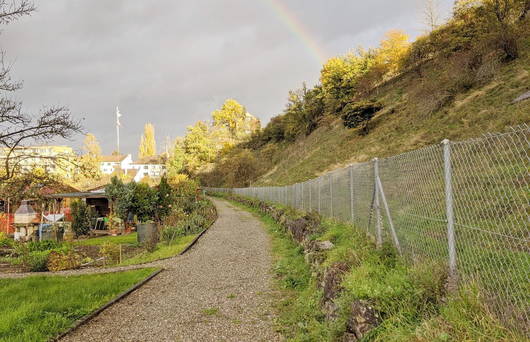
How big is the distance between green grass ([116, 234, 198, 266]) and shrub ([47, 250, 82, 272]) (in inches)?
58.7

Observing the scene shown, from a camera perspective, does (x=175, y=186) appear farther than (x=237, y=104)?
No

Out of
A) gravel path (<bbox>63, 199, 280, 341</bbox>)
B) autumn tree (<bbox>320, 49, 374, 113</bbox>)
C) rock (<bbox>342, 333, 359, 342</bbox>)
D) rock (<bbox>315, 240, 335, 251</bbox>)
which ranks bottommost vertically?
gravel path (<bbox>63, 199, 280, 341</bbox>)

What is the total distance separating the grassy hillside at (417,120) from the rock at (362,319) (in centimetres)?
1201

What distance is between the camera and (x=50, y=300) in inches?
254

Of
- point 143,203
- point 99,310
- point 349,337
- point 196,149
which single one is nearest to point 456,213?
point 349,337

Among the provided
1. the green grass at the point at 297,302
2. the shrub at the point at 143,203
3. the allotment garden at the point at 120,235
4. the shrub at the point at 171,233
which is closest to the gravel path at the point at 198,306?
the green grass at the point at 297,302

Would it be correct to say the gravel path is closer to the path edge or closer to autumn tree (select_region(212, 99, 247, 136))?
the path edge

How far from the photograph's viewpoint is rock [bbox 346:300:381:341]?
3361 mm

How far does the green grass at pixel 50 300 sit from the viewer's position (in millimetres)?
5121

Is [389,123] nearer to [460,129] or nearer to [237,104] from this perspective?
[460,129]

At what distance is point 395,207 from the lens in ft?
17.4

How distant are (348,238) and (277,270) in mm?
2467

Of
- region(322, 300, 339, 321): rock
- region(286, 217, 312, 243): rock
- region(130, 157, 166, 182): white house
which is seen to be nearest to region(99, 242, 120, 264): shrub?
region(286, 217, 312, 243): rock

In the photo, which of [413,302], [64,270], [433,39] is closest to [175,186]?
[64,270]
